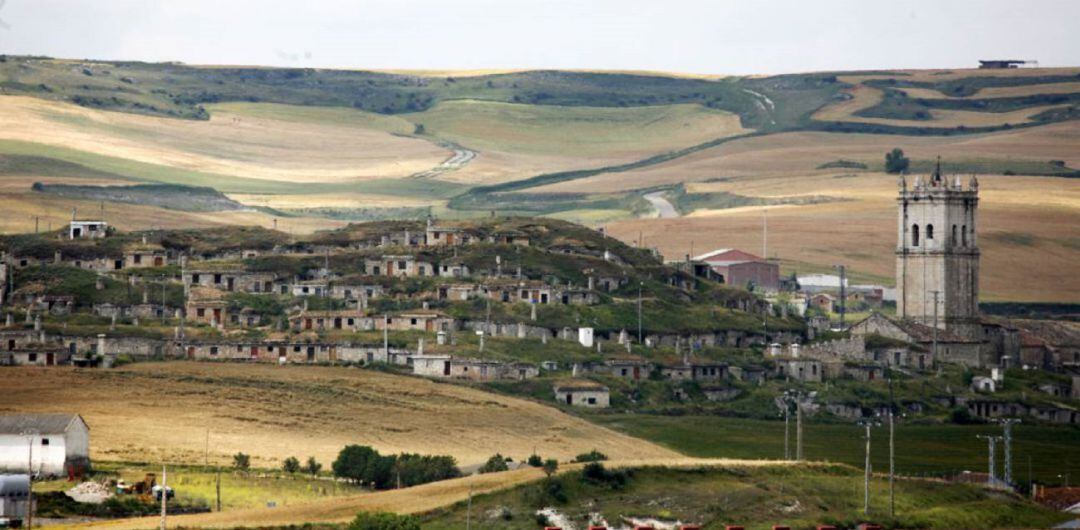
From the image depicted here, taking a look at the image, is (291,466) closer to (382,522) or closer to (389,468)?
(389,468)

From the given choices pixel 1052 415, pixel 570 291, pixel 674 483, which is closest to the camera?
pixel 674 483

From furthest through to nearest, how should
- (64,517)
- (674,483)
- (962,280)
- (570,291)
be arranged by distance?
1. (962,280)
2. (570,291)
3. (674,483)
4. (64,517)

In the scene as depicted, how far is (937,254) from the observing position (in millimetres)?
181375

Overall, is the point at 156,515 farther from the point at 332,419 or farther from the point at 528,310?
the point at 528,310

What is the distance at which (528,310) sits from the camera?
16138cm

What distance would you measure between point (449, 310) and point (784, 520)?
57496mm

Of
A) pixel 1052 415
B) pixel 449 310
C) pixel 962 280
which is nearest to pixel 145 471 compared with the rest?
pixel 449 310

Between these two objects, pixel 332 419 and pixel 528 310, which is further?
pixel 528 310

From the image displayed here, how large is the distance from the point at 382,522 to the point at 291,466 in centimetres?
2460

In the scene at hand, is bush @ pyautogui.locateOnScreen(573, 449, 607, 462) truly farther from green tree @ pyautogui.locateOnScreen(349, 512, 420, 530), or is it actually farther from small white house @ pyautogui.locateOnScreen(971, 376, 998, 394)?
small white house @ pyautogui.locateOnScreen(971, 376, 998, 394)

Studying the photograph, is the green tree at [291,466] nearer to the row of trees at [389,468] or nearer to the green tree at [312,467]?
the green tree at [312,467]

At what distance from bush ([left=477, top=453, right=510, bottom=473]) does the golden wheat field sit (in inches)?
124

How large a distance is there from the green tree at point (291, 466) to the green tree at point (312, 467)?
398 millimetres

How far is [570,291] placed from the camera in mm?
167125
